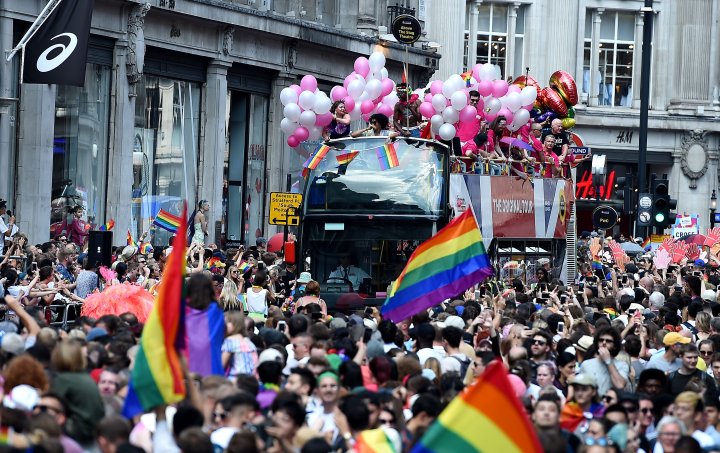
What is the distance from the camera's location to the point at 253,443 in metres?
8.45

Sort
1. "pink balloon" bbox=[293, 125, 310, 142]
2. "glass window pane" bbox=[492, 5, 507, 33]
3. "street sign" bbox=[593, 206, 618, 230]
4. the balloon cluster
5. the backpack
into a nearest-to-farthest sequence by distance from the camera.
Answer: the backpack, "pink balloon" bbox=[293, 125, 310, 142], the balloon cluster, "street sign" bbox=[593, 206, 618, 230], "glass window pane" bbox=[492, 5, 507, 33]

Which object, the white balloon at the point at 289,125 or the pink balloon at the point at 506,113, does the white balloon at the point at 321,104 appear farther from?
the pink balloon at the point at 506,113

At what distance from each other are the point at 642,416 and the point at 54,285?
35.0 ft

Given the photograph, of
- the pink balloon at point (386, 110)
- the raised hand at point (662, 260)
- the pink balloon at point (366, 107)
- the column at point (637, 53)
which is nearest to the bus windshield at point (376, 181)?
the pink balloon at point (366, 107)

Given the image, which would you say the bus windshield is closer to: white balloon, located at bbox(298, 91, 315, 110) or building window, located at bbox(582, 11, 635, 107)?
white balloon, located at bbox(298, 91, 315, 110)

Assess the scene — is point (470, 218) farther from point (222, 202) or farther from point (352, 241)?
point (222, 202)

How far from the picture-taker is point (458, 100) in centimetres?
2638

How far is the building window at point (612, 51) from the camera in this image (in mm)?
67812

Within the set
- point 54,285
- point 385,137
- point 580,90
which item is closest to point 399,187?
point 385,137

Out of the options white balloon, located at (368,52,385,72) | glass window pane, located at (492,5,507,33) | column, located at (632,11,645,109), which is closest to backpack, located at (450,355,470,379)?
white balloon, located at (368,52,385,72)

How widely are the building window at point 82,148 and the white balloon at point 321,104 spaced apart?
23.7ft

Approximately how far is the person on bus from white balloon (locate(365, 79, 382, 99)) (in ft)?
10.8

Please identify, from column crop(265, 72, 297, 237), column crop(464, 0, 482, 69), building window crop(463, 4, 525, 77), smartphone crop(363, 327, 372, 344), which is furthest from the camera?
building window crop(463, 4, 525, 77)

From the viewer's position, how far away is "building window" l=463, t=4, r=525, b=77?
6569 centimetres
